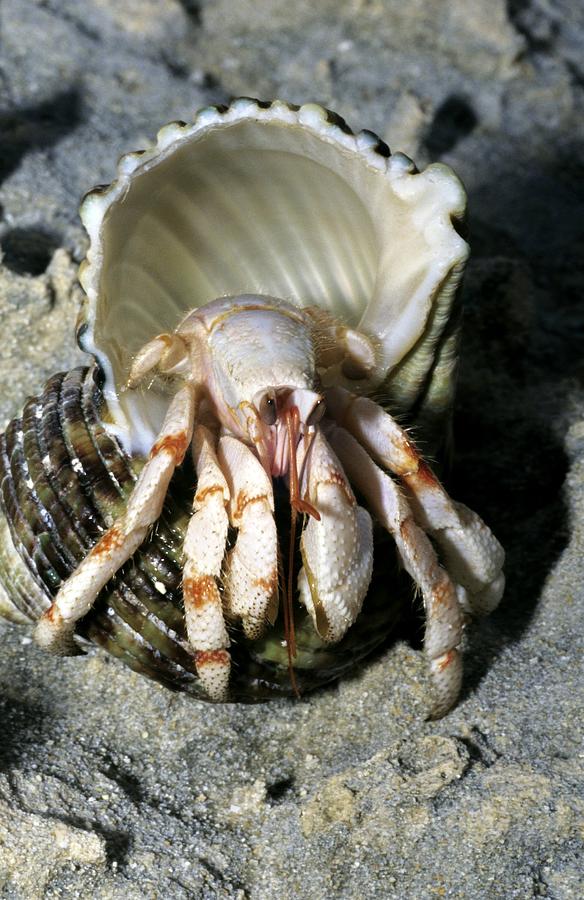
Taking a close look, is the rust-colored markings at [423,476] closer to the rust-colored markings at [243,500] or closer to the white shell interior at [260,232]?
the white shell interior at [260,232]

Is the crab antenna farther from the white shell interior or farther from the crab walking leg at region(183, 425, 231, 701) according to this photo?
the white shell interior

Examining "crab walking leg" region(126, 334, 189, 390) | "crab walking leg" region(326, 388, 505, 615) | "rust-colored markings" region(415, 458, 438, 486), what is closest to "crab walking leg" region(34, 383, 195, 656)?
"crab walking leg" region(126, 334, 189, 390)

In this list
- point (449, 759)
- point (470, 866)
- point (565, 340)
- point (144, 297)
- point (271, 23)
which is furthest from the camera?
point (271, 23)

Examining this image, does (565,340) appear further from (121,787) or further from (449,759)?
(121,787)

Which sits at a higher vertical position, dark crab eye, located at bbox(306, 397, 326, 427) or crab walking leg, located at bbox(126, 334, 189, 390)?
crab walking leg, located at bbox(126, 334, 189, 390)

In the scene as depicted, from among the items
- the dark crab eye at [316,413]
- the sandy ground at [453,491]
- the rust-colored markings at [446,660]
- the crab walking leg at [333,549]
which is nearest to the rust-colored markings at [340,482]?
the crab walking leg at [333,549]

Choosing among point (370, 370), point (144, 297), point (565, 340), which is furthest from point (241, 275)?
point (565, 340)
